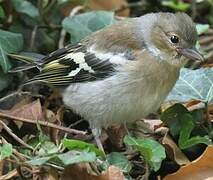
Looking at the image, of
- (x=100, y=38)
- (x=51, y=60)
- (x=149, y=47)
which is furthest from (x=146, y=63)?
(x=51, y=60)

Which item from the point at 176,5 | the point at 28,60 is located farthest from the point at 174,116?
the point at 176,5

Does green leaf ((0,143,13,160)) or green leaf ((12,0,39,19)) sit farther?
green leaf ((12,0,39,19))

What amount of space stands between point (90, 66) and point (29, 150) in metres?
0.75

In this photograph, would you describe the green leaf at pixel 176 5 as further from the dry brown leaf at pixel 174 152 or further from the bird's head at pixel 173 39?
the dry brown leaf at pixel 174 152

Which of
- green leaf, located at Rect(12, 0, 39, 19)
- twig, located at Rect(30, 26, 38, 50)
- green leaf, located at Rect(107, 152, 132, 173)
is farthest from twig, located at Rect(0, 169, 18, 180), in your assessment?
green leaf, located at Rect(12, 0, 39, 19)

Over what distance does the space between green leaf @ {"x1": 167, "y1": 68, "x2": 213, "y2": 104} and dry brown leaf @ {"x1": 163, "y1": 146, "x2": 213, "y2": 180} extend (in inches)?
23.6

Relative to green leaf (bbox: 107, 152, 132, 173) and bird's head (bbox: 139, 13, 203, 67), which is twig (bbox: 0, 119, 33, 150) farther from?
bird's head (bbox: 139, 13, 203, 67)

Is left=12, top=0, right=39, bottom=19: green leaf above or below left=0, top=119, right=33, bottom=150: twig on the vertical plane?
above

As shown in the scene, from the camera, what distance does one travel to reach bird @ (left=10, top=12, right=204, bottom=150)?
12.3 ft

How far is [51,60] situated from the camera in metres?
4.27

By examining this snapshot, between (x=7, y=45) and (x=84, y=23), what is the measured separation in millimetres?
707

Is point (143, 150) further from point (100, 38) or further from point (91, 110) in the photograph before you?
point (100, 38)

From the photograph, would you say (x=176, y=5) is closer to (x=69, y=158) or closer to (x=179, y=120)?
(x=179, y=120)

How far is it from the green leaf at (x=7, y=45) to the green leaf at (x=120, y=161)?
1087 mm
